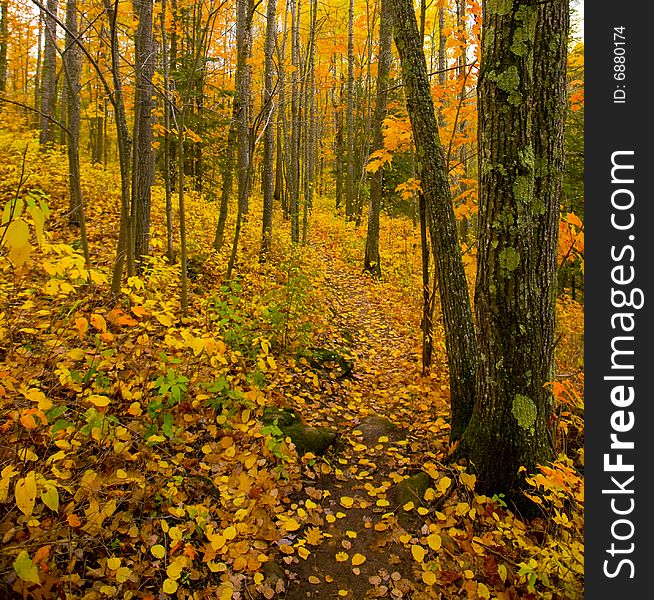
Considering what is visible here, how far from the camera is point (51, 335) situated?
12.6ft

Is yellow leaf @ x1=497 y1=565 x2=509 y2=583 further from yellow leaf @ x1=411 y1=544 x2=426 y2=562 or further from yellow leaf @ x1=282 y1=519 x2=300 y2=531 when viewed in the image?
yellow leaf @ x1=282 y1=519 x2=300 y2=531

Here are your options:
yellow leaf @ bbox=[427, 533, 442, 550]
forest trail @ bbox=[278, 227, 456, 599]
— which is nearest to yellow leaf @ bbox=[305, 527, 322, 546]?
forest trail @ bbox=[278, 227, 456, 599]

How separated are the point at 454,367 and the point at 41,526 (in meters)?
3.42

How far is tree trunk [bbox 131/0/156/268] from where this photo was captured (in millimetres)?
5523

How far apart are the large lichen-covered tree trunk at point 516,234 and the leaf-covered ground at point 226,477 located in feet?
0.95

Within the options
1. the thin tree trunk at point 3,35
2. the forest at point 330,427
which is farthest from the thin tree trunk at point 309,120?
the thin tree trunk at point 3,35

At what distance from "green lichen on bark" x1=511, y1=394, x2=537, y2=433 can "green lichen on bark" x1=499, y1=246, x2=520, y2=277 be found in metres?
0.98

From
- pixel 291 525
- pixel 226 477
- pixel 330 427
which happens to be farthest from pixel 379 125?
pixel 291 525

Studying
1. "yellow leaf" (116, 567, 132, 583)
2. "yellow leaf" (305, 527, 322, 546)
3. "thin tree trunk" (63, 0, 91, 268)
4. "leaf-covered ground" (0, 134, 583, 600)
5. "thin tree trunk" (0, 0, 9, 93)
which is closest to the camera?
"yellow leaf" (116, 567, 132, 583)

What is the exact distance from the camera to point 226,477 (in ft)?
10.8

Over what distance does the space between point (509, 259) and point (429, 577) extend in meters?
2.26

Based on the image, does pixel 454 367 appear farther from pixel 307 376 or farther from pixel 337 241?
pixel 337 241

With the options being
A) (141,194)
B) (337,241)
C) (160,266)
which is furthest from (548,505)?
(337,241)

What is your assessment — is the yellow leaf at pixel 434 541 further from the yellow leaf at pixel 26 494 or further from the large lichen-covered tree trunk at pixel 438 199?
the yellow leaf at pixel 26 494
